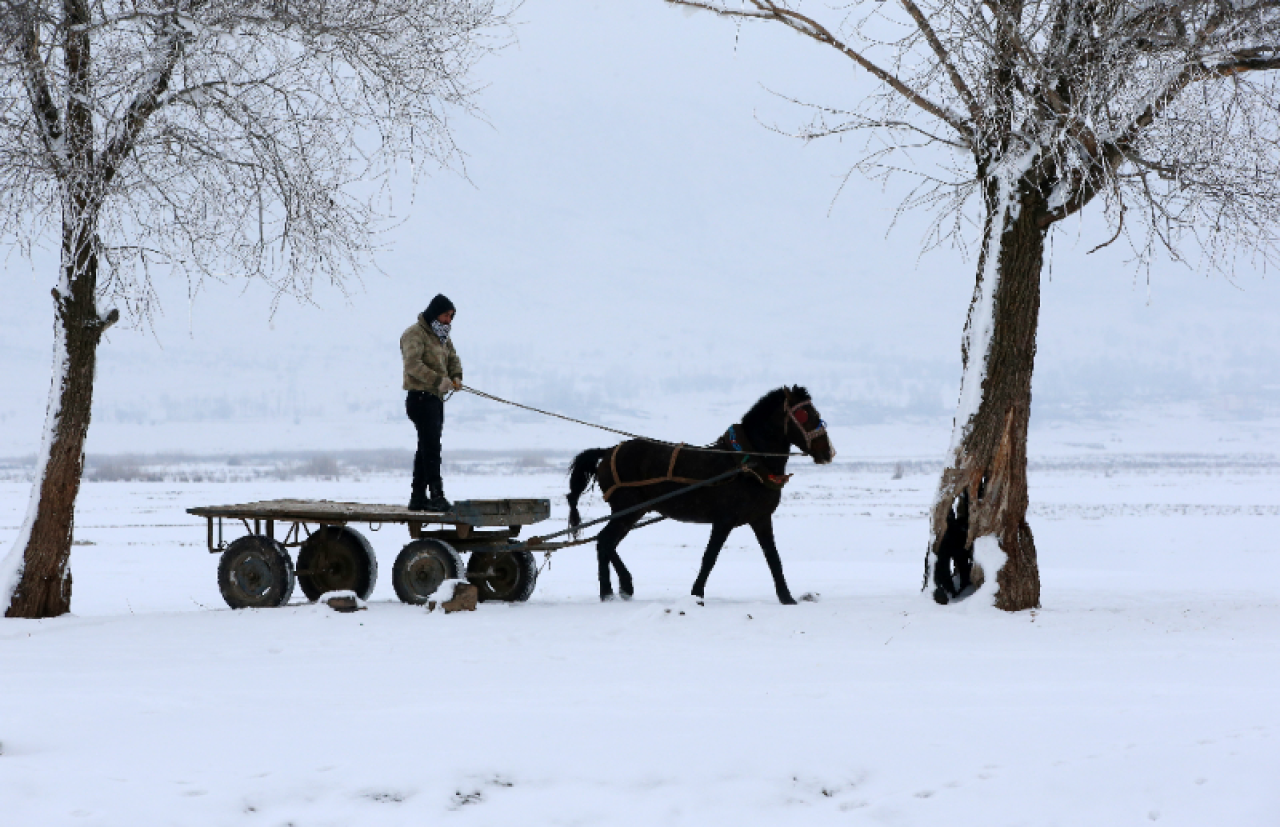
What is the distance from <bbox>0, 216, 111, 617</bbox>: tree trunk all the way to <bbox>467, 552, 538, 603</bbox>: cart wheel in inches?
152

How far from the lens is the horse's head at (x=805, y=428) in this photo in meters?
10.5

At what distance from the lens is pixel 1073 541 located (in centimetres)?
2467

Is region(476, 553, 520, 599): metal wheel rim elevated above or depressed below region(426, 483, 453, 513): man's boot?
below

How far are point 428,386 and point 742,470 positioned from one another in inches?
120

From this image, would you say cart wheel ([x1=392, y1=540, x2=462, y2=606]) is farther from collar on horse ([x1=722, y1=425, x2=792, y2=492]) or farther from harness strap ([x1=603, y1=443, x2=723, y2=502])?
collar on horse ([x1=722, y1=425, x2=792, y2=492])

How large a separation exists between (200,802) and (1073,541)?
22754 mm

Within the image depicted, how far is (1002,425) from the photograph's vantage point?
10.4 meters

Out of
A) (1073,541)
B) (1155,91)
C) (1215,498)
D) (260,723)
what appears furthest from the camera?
(1215,498)

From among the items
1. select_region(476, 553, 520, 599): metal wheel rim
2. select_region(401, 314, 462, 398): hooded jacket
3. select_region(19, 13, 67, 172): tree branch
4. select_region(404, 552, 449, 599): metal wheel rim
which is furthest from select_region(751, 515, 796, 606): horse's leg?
select_region(19, 13, 67, 172): tree branch

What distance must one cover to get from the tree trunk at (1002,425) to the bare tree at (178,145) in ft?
18.2

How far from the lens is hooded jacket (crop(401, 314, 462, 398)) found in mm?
10570

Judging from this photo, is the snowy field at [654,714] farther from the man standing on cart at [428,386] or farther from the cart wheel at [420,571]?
the man standing on cart at [428,386]

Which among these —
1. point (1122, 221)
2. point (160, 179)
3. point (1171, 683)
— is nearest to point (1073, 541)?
point (1122, 221)

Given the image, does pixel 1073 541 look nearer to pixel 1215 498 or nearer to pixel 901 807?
pixel 1215 498
